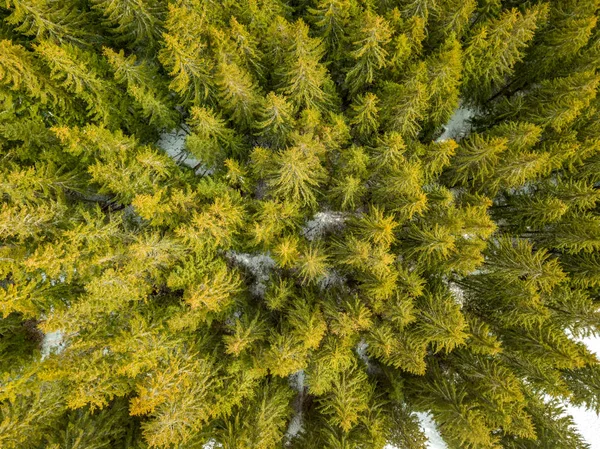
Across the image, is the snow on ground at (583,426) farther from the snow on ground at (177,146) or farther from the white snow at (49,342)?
the white snow at (49,342)

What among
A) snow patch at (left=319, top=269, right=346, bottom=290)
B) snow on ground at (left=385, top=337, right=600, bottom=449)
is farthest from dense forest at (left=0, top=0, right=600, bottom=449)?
snow on ground at (left=385, top=337, right=600, bottom=449)

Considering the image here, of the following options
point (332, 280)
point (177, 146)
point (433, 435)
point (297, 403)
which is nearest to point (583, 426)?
point (433, 435)

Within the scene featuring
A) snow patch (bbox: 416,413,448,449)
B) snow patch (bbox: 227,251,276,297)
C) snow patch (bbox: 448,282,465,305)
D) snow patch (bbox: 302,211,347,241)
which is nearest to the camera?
snow patch (bbox: 302,211,347,241)

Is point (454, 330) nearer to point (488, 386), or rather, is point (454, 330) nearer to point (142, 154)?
point (488, 386)

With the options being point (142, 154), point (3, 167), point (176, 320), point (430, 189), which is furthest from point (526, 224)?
point (3, 167)

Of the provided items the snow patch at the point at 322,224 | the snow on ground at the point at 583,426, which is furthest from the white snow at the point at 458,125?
the snow on ground at the point at 583,426

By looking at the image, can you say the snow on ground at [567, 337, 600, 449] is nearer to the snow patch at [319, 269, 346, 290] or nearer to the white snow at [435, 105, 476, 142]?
the white snow at [435, 105, 476, 142]
